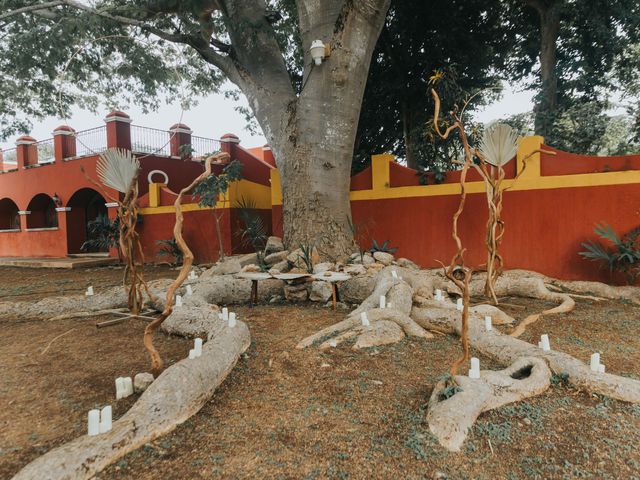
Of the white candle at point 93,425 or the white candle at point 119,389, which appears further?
the white candle at point 119,389

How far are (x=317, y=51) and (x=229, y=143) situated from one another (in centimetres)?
926

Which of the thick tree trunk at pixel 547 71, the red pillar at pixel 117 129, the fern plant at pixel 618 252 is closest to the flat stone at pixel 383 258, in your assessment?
the fern plant at pixel 618 252

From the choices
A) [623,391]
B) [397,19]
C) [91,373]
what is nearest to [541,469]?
[623,391]

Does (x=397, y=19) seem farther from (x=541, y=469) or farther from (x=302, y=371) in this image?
(x=541, y=469)

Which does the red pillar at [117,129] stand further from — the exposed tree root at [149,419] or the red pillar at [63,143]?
the exposed tree root at [149,419]

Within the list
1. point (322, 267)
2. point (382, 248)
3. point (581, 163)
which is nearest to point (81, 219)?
point (322, 267)

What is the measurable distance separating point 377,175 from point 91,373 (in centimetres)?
578

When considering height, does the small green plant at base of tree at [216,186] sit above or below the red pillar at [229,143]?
below

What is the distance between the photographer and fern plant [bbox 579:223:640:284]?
5.26 m

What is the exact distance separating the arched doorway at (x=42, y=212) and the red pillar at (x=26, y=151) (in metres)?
1.27

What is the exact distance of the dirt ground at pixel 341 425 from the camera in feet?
5.60

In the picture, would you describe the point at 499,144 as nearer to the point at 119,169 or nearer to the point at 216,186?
the point at 119,169

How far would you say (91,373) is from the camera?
282 centimetres

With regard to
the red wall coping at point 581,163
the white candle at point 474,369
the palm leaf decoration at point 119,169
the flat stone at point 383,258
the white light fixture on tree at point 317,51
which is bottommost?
the white candle at point 474,369
